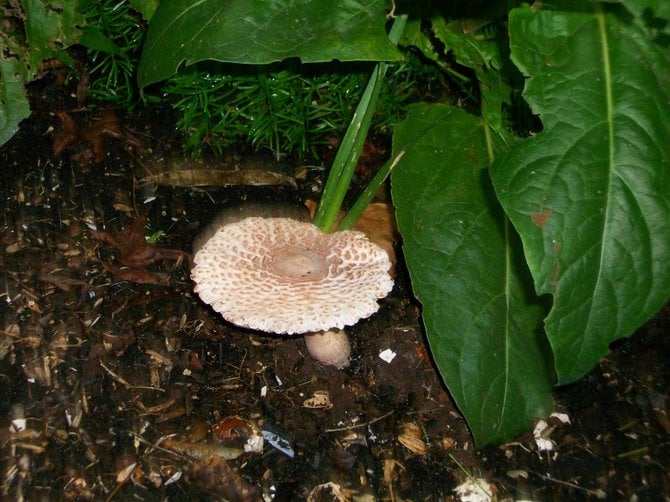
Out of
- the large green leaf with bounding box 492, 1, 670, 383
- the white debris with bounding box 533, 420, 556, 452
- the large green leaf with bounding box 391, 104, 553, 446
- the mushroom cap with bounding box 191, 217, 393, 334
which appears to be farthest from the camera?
the white debris with bounding box 533, 420, 556, 452

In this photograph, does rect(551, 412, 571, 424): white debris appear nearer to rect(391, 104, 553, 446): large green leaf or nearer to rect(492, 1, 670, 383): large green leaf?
rect(391, 104, 553, 446): large green leaf

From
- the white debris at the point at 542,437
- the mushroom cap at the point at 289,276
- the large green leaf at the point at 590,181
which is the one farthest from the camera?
the white debris at the point at 542,437

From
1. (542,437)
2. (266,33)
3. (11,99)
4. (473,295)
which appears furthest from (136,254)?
(542,437)

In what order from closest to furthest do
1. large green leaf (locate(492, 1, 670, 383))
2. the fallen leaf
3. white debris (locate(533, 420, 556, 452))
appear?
large green leaf (locate(492, 1, 670, 383)) < white debris (locate(533, 420, 556, 452)) < the fallen leaf

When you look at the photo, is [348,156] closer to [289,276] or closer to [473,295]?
[289,276]

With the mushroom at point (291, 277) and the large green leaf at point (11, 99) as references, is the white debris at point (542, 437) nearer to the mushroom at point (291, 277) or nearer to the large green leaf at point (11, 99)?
the mushroom at point (291, 277)

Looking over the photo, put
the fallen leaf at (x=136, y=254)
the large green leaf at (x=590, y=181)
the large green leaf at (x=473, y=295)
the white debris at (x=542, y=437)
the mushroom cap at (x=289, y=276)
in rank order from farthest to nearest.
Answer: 1. the fallen leaf at (x=136, y=254)
2. the white debris at (x=542, y=437)
3. the large green leaf at (x=473, y=295)
4. the mushroom cap at (x=289, y=276)
5. the large green leaf at (x=590, y=181)

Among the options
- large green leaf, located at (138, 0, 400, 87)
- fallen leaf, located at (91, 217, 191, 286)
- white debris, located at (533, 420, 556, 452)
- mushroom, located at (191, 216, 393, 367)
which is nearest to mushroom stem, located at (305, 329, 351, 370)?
mushroom, located at (191, 216, 393, 367)

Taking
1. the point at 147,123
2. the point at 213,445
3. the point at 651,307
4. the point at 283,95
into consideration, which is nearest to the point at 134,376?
the point at 213,445

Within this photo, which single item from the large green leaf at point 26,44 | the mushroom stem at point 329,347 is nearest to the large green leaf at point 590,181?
the mushroom stem at point 329,347
